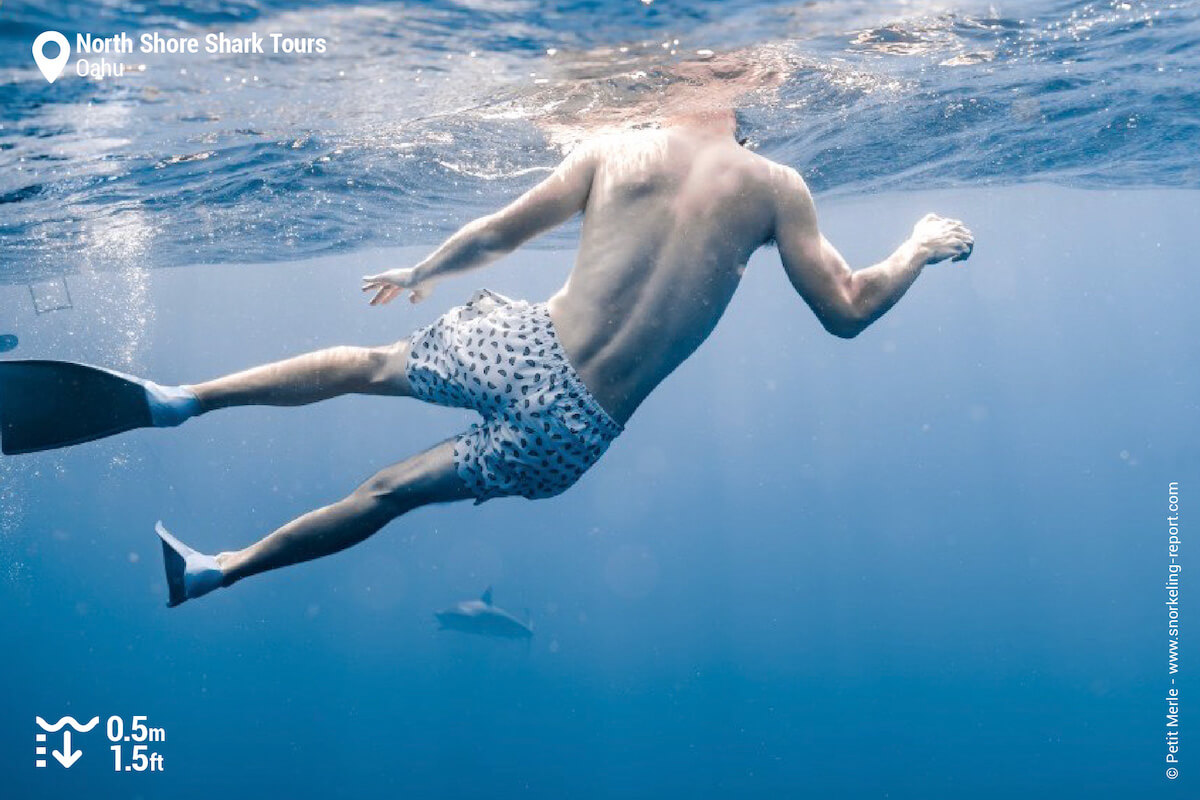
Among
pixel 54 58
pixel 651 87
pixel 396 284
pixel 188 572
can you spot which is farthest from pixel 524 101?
pixel 188 572

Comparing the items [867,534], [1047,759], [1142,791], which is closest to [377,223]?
[1142,791]

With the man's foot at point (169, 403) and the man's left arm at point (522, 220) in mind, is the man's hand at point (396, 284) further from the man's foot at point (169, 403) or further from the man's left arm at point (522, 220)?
the man's foot at point (169, 403)

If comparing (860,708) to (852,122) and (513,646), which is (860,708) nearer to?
(513,646)

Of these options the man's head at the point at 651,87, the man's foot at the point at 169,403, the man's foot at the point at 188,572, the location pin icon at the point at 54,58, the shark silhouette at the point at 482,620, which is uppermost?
the location pin icon at the point at 54,58

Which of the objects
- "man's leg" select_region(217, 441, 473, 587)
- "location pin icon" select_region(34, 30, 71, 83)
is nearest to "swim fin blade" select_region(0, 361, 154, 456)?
"man's leg" select_region(217, 441, 473, 587)

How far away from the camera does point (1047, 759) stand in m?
42.4

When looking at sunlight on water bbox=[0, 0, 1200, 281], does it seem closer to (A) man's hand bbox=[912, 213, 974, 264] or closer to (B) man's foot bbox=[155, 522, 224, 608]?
(A) man's hand bbox=[912, 213, 974, 264]

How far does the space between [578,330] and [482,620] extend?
1626cm

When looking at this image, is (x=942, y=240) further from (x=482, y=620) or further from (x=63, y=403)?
(x=482, y=620)

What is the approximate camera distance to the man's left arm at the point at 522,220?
3959 millimetres

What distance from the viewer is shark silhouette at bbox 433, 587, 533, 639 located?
18594 mm

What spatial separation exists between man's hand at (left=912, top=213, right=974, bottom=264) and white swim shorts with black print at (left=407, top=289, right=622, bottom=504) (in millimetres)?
1716

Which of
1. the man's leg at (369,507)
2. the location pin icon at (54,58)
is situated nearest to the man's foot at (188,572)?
the man's leg at (369,507)

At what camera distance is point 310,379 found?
12.8 ft
